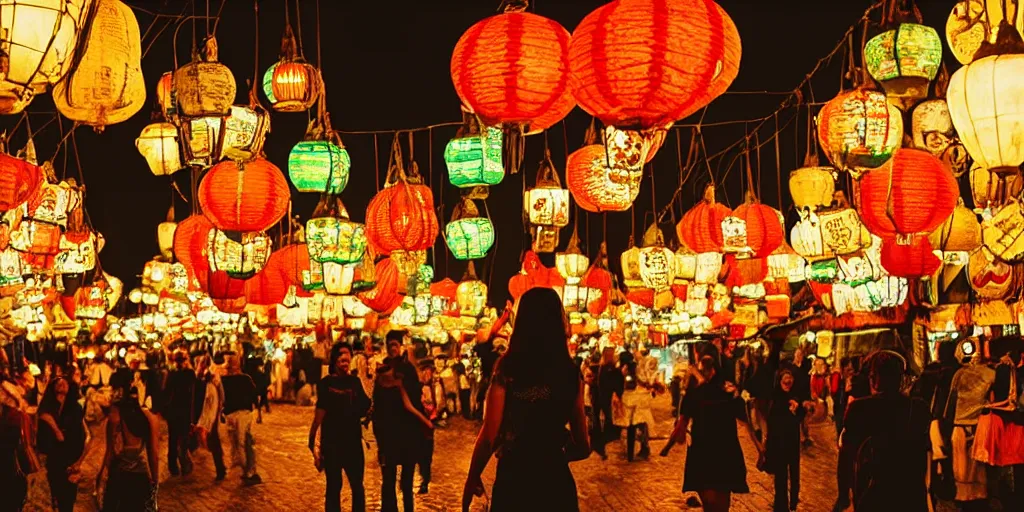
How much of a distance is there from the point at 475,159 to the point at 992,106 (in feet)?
15.5

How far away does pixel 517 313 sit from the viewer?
4.61 meters

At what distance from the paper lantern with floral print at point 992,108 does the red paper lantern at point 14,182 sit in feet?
18.6

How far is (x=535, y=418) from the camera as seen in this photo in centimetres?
439

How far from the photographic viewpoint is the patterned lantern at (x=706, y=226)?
10.2m

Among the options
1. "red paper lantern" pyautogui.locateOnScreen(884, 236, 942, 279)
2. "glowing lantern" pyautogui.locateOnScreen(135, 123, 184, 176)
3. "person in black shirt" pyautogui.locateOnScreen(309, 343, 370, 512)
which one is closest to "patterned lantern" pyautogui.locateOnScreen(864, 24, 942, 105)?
"red paper lantern" pyautogui.locateOnScreen(884, 236, 942, 279)

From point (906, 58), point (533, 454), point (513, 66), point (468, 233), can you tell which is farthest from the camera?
point (468, 233)

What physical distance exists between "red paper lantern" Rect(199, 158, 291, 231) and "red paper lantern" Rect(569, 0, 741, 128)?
3.78 metres

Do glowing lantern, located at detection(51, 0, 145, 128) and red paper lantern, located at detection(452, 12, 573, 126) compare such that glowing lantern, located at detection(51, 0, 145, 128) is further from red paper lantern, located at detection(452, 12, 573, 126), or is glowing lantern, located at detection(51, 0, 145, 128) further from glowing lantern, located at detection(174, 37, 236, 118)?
red paper lantern, located at detection(452, 12, 573, 126)

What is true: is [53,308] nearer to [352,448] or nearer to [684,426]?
[352,448]

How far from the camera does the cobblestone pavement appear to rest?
1037 cm

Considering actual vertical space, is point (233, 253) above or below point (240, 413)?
above

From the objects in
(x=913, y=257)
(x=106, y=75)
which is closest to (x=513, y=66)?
(x=106, y=75)

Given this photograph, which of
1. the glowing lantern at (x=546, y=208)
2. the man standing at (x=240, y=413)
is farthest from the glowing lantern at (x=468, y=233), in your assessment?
the man standing at (x=240, y=413)

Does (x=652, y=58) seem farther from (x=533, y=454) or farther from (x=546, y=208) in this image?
(x=546, y=208)
